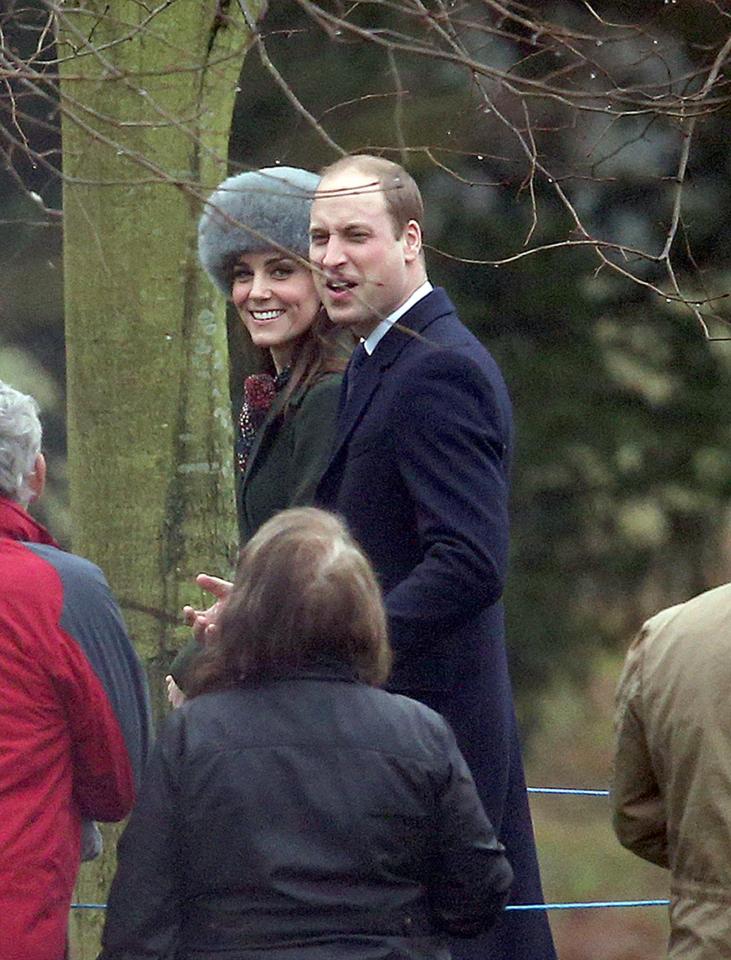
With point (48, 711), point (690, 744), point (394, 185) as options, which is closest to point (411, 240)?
point (394, 185)

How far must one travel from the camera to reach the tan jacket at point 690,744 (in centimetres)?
309

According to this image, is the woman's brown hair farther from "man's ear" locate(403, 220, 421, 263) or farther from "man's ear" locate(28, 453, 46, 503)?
"man's ear" locate(403, 220, 421, 263)

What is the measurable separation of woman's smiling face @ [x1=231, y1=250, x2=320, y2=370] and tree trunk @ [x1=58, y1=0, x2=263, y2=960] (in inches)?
33.4

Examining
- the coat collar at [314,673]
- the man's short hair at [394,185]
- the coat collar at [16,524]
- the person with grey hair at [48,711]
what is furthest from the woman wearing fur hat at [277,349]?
the coat collar at [314,673]

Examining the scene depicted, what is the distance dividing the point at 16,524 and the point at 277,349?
0.67m

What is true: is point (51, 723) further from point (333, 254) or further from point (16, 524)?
point (333, 254)

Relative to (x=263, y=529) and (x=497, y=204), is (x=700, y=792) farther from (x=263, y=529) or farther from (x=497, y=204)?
(x=497, y=204)

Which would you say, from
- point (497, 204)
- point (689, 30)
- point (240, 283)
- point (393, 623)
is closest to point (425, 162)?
point (497, 204)

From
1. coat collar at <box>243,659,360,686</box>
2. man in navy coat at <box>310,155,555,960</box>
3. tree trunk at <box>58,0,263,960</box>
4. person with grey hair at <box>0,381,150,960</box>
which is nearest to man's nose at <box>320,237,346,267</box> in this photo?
man in navy coat at <box>310,155,555,960</box>

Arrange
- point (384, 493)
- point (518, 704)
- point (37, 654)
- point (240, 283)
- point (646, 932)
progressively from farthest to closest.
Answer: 1. point (646, 932)
2. point (518, 704)
3. point (240, 283)
4. point (384, 493)
5. point (37, 654)

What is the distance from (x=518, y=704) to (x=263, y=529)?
214 inches

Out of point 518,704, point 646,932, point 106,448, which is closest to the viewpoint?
point 106,448

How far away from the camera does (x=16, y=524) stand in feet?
11.8

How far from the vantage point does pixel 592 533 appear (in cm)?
806
